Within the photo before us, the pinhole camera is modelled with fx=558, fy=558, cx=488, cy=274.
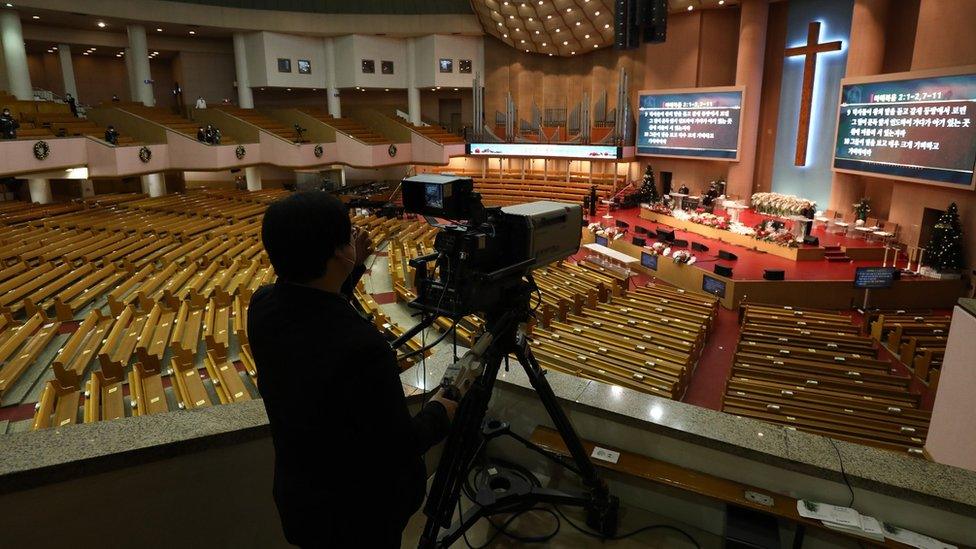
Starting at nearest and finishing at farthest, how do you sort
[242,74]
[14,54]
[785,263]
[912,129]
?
[912,129] < [785,263] < [14,54] < [242,74]

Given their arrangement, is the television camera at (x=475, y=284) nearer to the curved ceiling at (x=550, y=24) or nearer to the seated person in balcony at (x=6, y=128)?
the seated person in balcony at (x=6, y=128)

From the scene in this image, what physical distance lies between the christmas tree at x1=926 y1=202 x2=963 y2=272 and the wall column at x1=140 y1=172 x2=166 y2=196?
60.7ft

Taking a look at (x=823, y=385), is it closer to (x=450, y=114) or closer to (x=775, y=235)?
(x=775, y=235)

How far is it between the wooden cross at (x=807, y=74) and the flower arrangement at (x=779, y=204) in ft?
3.90

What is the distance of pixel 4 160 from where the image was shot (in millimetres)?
10930

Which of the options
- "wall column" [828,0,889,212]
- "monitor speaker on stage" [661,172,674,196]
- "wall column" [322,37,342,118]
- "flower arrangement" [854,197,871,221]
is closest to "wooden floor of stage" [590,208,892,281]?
"flower arrangement" [854,197,871,221]

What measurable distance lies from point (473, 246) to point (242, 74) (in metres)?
20.6

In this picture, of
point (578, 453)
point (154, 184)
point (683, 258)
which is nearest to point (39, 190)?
point (154, 184)

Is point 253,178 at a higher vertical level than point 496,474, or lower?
higher

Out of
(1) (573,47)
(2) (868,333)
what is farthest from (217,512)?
(1) (573,47)

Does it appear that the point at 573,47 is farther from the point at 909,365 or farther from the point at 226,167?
the point at 909,365

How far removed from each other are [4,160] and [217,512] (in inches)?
506

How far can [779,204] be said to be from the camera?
12.8 metres

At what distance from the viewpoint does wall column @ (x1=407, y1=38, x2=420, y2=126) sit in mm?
19984
